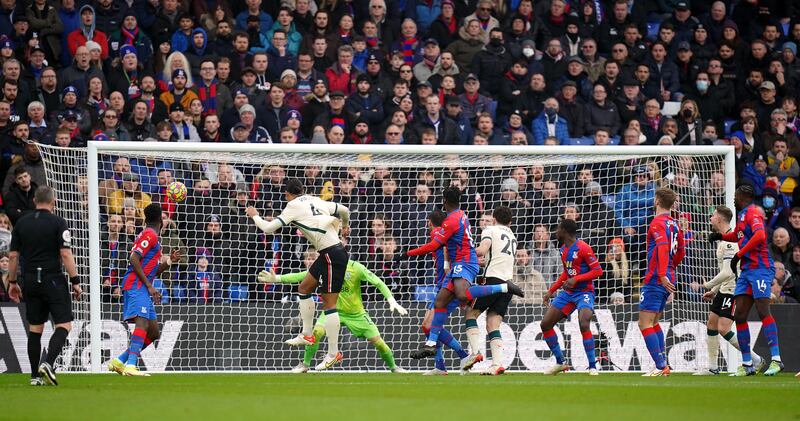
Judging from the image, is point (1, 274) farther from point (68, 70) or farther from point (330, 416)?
point (330, 416)

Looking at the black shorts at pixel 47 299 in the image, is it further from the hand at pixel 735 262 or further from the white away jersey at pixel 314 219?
the hand at pixel 735 262

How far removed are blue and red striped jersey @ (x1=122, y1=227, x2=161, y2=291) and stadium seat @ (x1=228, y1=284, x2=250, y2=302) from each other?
2658 mm

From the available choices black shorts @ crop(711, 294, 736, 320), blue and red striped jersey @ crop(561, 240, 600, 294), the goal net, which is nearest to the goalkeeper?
the goal net

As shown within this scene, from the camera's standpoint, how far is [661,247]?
13852 millimetres

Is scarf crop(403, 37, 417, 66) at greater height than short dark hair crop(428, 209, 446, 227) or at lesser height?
greater

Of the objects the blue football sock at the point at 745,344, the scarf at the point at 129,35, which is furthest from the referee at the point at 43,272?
the scarf at the point at 129,35

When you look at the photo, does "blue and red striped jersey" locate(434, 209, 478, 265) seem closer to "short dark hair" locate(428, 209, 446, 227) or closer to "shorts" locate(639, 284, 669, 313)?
"short dark hair" locate(428, 209, 446, 227)

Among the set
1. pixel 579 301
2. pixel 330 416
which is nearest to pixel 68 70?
pixel 579 301

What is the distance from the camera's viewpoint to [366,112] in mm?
19719

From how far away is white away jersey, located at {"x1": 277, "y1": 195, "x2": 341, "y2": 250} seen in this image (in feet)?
46.6

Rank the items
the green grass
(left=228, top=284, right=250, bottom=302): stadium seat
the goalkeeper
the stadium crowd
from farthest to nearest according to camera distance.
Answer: the stadium crowd → (left=228, top=284, right=250, bottom=302): stadium seat → the goalkeeper → the green grass

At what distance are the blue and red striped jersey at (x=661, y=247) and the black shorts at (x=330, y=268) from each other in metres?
3.56

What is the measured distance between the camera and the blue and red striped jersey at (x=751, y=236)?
14.0 metres

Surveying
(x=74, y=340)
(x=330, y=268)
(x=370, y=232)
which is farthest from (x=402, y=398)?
(x=370, y=232)
